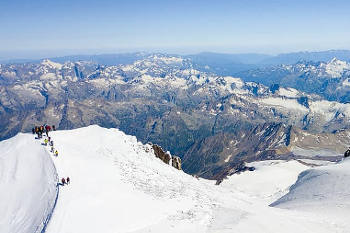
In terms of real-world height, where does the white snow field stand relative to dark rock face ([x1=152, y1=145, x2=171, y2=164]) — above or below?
above

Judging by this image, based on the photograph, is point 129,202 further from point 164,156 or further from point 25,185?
point 164,156

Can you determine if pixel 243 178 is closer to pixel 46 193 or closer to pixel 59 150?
pixel 59 150

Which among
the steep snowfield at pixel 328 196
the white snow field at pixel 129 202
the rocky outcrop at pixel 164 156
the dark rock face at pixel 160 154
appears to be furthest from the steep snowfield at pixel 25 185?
the rocky outcrop at pixel 164 156

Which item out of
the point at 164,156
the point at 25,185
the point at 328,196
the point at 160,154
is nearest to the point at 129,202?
the point at 25,185

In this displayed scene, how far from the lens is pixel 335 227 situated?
4094 cm

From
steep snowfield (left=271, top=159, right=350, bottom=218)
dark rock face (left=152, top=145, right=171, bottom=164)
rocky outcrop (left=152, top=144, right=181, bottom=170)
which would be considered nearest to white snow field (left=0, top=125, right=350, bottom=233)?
steep snowfield (left=271, top=159, right=350, bottom=218)

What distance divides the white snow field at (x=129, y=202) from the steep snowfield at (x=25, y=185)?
18 centimetres

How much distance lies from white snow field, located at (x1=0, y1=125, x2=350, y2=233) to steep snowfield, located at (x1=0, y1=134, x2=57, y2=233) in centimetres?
18

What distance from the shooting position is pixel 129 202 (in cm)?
4369

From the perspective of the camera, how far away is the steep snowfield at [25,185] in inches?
1586

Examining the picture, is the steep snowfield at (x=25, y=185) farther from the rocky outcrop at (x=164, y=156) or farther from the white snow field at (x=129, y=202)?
the rocky outcrop at (x=164, y=156)

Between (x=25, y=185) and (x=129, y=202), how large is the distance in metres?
18.1

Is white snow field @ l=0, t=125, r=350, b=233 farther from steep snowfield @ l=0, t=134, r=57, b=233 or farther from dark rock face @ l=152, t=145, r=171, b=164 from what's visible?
dark rock face @ l=152, t=145, r=171, b=164

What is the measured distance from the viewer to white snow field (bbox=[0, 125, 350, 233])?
3847 cm
